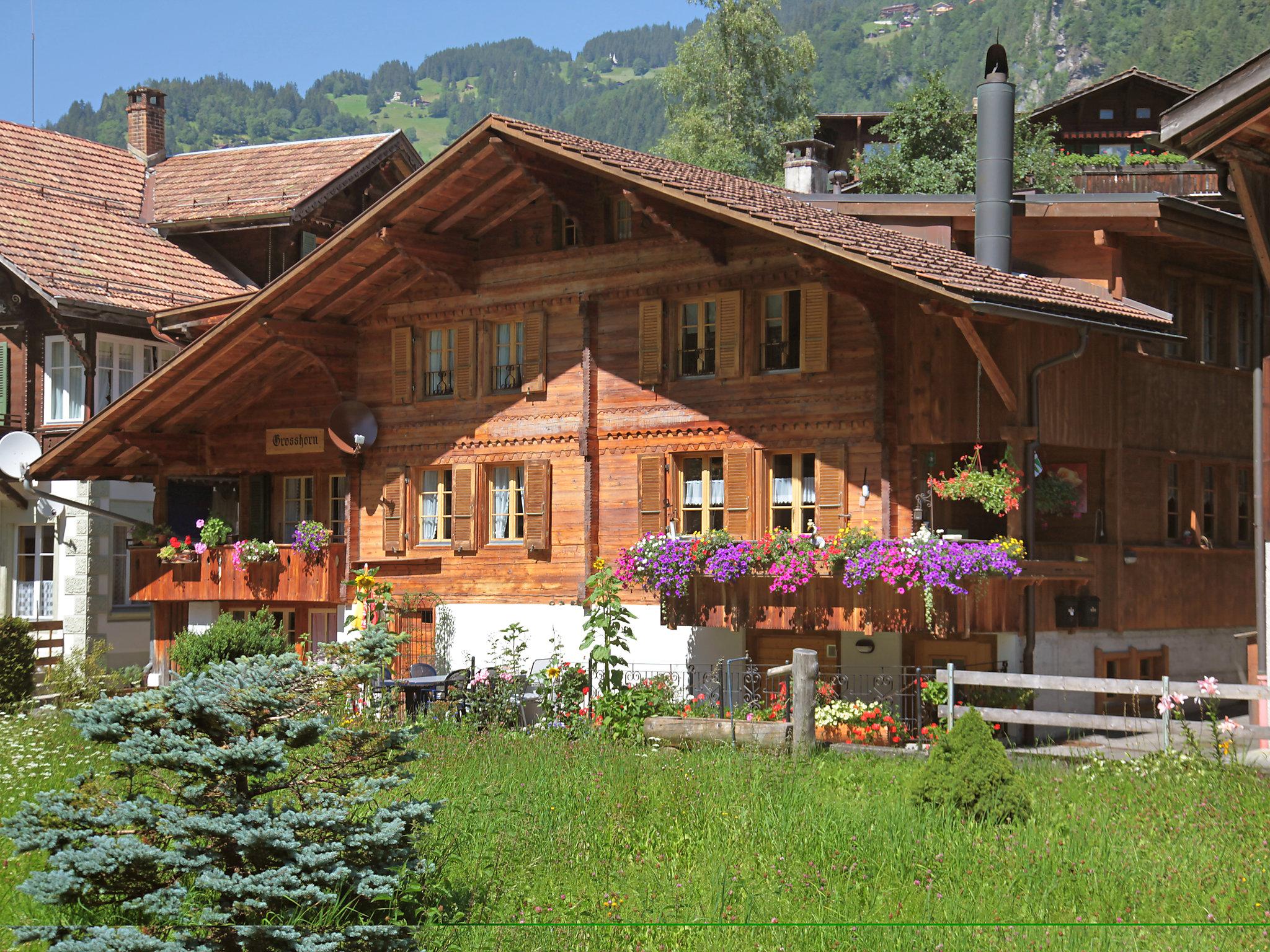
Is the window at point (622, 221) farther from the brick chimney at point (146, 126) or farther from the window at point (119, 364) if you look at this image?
the brick chimney at point (146, 126)

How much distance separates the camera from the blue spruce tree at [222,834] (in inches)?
307

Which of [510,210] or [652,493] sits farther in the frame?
[510,210]

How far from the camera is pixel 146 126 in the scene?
3638 centimetres

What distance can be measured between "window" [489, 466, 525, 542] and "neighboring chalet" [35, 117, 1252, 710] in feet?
0.18

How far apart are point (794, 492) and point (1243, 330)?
25.7ft

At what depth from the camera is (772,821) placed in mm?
11195

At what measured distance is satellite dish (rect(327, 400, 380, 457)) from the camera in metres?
23.9

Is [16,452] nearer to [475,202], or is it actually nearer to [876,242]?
[475,202]

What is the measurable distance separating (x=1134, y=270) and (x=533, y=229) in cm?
863

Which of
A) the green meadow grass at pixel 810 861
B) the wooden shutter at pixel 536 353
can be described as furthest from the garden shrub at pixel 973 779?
the wooden shutter at pixel 536 353

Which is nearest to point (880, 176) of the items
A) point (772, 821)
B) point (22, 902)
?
point (772, 821)

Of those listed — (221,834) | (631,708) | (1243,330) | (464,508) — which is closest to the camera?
(221,834)

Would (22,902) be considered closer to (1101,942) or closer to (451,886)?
(451,886)

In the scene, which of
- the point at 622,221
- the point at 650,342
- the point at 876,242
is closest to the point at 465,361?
the point at 622,221
